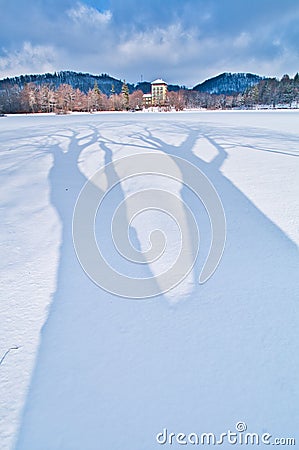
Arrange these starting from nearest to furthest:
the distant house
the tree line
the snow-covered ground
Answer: the snow-covered ground
the tree line
the distant house

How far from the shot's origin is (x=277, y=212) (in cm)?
319

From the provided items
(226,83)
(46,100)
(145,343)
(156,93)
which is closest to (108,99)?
(46,100)

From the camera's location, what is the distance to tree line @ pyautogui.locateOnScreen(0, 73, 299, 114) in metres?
52.5

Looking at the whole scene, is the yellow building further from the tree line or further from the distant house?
the tree line

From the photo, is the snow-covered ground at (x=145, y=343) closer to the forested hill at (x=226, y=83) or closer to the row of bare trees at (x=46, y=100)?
the row of bare trees at (x=46, y=100)

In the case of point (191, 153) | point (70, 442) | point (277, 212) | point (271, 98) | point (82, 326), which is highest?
point (271, 98)

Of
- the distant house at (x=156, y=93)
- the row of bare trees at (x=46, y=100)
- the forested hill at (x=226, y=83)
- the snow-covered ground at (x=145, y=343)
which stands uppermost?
the forested hill at (x=226, y=83)

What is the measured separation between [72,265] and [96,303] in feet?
1.91

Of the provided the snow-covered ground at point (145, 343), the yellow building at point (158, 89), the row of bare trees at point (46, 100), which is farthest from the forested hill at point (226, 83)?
the snow-covered ground at point (145, 343)

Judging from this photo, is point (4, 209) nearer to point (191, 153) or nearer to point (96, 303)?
point (96, 303)

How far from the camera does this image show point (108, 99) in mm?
63438

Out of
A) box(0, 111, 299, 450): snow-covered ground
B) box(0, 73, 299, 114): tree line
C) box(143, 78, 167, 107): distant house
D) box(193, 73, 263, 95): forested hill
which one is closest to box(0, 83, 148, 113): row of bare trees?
box(0, 73, 299, 114): tree line

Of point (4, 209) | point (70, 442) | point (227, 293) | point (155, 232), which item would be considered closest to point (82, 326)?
point (70, 442)

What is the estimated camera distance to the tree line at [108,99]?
52.5 metres
